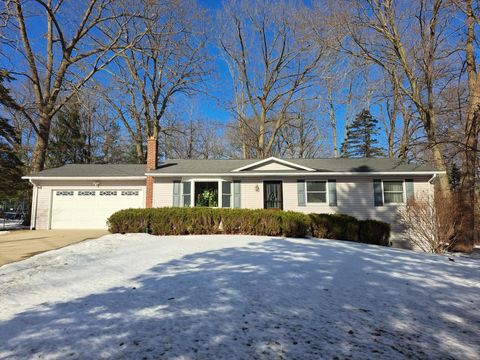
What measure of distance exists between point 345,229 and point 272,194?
4.43 m

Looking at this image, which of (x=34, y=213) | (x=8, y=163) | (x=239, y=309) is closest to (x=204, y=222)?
(x=239, y=309)

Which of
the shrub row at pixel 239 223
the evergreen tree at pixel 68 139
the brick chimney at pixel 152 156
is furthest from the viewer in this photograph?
the evergreen tree at pixel 68 139

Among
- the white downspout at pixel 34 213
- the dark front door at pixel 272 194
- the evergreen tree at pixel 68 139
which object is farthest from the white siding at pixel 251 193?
the evergreen tree at pixel 68 139

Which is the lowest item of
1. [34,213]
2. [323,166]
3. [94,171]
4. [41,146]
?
[34,213]

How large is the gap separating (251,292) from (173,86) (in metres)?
21.4

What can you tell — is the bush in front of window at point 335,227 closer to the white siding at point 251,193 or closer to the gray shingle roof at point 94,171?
the white siding at point 251,193

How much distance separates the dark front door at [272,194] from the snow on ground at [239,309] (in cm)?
793

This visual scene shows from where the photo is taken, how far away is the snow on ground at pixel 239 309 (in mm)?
2275

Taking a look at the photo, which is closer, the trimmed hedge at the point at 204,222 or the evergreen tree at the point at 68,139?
the trimmed hedge at the point at 204,222

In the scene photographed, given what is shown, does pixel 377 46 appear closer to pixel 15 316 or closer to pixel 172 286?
pixel 172 286

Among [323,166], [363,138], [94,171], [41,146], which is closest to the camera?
[323,166]

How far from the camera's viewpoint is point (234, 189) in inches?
528

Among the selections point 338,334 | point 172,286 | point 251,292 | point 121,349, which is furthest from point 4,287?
point 338,334

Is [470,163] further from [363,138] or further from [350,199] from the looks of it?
[363,138]
